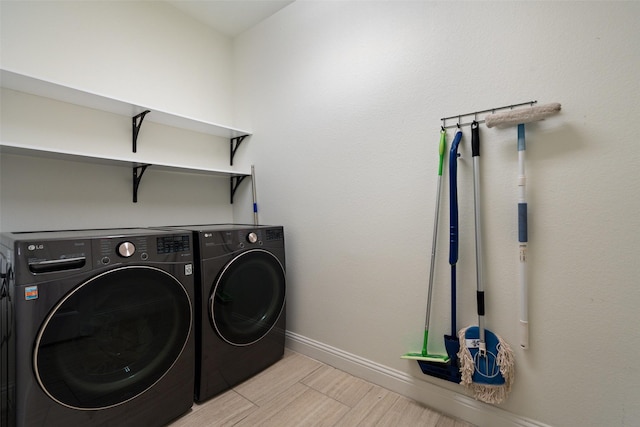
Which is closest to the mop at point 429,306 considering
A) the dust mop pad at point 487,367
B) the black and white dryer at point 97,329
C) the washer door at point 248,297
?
the dust mop pad at point 487,367

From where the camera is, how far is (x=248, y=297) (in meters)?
1.60

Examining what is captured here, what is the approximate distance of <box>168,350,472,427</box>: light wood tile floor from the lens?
1.28 meters

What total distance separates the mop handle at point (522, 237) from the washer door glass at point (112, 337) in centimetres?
148

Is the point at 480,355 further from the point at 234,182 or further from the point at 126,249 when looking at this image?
A: the point at 234,182

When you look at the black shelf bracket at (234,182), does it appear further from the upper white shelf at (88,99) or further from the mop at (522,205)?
the mop at (522,205)

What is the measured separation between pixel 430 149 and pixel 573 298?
0.84 meters

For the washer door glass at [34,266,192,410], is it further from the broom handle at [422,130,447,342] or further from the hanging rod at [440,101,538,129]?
the hanging rod at [440,101,538,129]

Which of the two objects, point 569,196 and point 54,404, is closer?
point 54,404

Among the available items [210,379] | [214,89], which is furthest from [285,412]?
[214,89]

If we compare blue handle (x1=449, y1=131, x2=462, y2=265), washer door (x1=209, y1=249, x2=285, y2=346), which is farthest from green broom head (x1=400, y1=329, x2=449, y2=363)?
washer door (x1=209, y1=249, x2=285, y2=346)

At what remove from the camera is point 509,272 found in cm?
118

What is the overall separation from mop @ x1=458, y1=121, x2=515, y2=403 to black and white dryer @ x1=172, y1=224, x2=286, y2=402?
107 cm

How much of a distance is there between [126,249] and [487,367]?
160 cm

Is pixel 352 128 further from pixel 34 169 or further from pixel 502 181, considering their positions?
pixel 34 169
